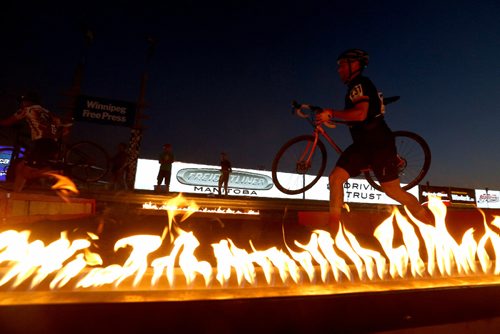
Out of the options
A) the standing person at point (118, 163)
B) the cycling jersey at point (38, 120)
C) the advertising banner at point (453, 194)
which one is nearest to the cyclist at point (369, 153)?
the cycling jersey at point (38, 120)

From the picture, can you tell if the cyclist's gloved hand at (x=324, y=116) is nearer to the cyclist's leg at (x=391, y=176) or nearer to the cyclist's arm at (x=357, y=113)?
the cyclist's arm at (x=357, y=113)

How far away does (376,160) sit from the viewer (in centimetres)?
364

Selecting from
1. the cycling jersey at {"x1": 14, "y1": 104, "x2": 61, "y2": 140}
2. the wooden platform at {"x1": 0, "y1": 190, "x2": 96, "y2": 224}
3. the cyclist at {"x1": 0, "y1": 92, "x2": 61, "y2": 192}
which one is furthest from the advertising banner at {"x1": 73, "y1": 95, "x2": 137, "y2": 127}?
the wooden platform at {"x1": 0, "y1": 190, "x2": 96, "y2": 224}

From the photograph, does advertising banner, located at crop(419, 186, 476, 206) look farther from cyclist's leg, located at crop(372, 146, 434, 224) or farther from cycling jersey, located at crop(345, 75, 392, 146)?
cycling jersey, located at crop(345, 75, 392, 146)

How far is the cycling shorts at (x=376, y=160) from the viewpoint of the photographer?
363 cm

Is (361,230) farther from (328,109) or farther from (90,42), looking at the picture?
(90,42)

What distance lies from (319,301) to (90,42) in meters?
21.1

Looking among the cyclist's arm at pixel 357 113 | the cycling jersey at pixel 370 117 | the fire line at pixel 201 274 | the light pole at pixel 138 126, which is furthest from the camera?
the light pole at pixel 138 126

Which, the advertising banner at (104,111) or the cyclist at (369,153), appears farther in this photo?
the advertising banner at (104,111)

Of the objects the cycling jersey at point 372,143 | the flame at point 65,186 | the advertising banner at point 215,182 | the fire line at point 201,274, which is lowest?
the fire line at point 201,274

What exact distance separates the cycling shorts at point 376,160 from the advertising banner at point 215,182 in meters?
17.9

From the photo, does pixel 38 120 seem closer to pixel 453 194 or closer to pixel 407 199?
pixel 407 199

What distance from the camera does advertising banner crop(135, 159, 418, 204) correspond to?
22.0m

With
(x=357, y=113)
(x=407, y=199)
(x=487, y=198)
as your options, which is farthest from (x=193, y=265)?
(x=487, y=198)
